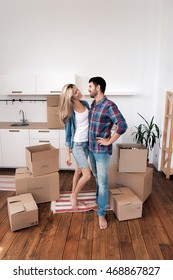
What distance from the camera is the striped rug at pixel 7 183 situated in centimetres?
343

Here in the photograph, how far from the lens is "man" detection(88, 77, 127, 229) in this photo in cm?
223

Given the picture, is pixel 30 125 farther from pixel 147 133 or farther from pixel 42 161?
pixel 147 133

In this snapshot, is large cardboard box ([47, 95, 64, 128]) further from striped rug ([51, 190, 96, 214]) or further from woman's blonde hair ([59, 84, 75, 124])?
woman's blonde hair ([59, 84, 75, 124])

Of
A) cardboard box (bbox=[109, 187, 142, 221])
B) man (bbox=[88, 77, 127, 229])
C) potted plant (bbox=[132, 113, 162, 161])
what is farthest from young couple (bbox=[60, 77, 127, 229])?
potted plant (bbox=[132, 113, 162, 161])

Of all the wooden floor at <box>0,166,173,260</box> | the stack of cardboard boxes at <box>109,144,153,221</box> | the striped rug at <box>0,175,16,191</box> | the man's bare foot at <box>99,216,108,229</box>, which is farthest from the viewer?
the striped rug at <box>0,175,16,191</box>

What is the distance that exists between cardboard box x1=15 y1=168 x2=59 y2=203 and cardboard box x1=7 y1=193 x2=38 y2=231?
0.32m

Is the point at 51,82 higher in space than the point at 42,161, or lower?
higher

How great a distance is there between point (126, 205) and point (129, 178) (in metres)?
0.42

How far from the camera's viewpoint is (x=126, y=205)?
2543 mm

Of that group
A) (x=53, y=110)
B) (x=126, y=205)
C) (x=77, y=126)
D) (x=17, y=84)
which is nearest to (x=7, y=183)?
(x=53, y=110)

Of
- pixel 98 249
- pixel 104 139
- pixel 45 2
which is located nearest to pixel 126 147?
pixel 104 139

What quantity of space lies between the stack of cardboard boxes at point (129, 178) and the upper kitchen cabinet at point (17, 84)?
1.93 metres

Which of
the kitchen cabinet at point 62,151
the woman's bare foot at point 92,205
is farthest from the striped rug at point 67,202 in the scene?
the kitchen cabinet at point 62,151
